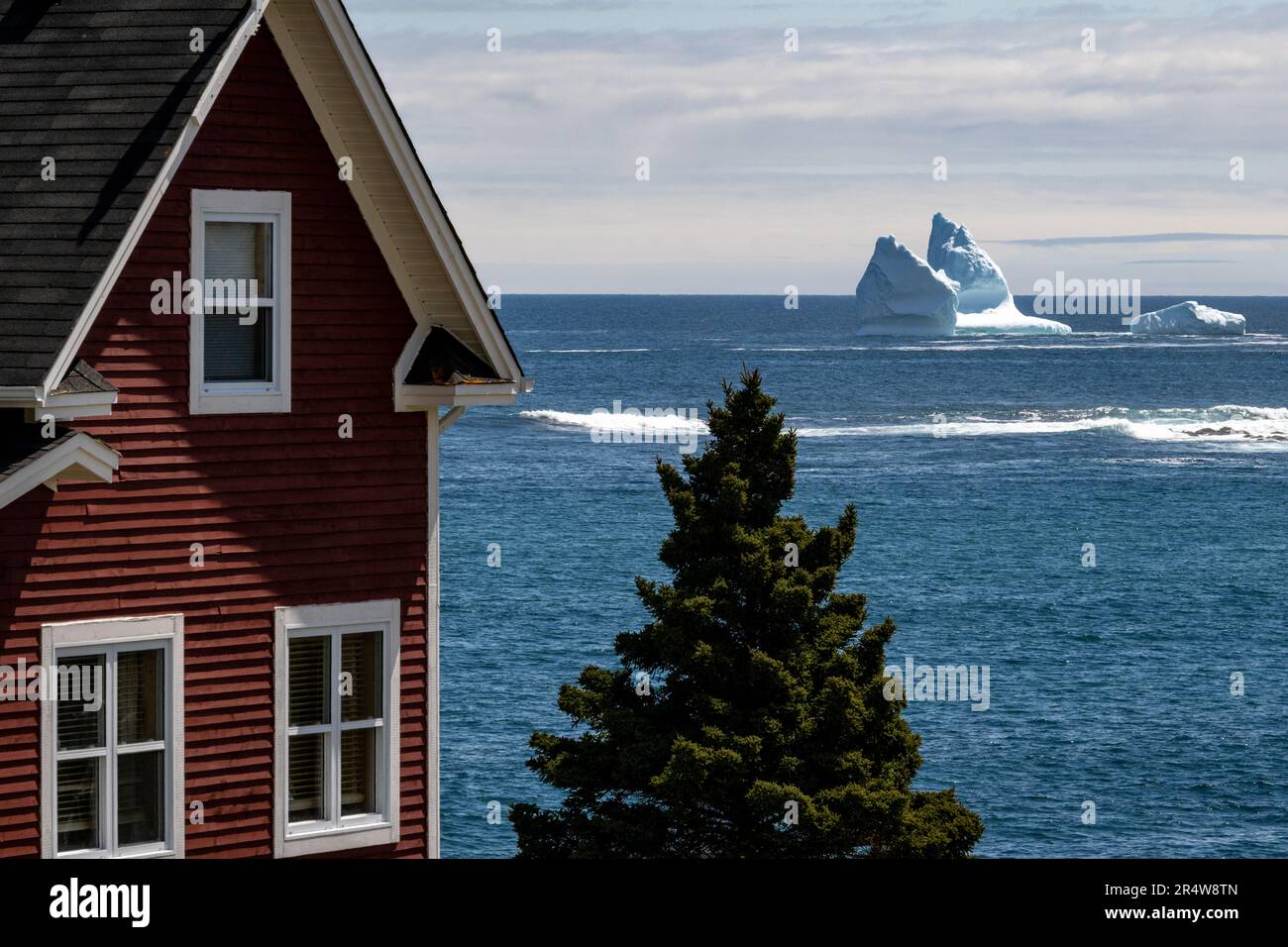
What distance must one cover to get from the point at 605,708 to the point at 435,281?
5.76 metres

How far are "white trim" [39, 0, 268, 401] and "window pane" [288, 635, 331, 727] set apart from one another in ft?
9.53

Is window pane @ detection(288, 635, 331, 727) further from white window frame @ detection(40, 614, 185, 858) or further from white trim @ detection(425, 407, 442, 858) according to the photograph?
white window frame @ detection(40, 614, 185, 858)

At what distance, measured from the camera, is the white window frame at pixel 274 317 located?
514 inches

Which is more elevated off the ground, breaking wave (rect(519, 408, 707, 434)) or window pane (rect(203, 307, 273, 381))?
breaking wave (rect(519, 408, 707, 434))

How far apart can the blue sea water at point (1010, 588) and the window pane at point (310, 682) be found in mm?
25166

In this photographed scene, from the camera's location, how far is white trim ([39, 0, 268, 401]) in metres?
11.9

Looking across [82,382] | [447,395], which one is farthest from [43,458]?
[447,395]

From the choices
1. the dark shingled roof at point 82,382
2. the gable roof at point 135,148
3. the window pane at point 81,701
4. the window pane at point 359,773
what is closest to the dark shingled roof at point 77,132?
the gable roof at point 135,148

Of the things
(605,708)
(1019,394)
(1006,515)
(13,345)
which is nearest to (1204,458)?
(1006,515)

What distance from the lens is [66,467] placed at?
11930 mm

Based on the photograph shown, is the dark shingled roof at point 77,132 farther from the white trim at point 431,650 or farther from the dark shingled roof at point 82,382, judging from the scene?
the white trim at point 431,650

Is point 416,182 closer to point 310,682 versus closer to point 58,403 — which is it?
point 58,403

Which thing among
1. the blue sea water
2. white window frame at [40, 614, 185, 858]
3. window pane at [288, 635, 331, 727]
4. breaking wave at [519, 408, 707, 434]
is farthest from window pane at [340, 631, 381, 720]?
breaking wave at [519, 408, 707, 434]
